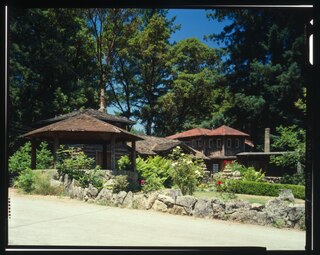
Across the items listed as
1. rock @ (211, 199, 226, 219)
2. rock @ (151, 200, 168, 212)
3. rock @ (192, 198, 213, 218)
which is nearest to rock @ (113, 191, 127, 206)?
rock @ (151, 200, 168, 212)

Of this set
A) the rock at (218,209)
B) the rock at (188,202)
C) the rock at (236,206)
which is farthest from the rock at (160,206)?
the rock at (236,206)

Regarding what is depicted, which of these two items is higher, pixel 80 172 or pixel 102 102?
pixel 102 102

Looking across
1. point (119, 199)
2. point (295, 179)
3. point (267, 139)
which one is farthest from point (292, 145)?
point (119, 199)

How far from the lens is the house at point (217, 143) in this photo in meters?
16.7

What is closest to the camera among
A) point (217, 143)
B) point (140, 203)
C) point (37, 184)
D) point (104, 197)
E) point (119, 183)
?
point (140, 203)

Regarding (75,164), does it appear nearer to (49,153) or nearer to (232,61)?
(49,153)

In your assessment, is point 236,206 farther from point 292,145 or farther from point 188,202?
point 292,145

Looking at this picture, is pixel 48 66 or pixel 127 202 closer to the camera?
pixel 127 202

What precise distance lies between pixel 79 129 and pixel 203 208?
5933 millimetres

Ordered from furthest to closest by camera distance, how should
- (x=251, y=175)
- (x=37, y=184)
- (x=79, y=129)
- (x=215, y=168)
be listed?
(x=215, y=168) → (x=251, y=175) → (x=79, y=129) → (x=37, y=184)

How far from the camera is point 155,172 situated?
14.1m

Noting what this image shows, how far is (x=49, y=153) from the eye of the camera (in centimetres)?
1408

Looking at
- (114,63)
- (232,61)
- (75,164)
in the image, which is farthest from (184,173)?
(232,61)

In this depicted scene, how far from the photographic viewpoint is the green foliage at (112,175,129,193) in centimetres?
1236
